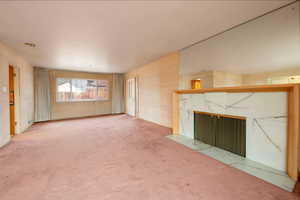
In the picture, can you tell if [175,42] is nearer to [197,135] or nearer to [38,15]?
[197,135]

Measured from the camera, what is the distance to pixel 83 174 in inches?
67.5

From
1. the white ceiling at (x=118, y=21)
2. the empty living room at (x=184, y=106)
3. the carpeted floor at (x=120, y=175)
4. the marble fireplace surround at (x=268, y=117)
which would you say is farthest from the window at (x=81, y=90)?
the marble fireplace surround at (x=268, y=117)

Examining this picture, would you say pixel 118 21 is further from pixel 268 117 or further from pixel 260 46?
pixel 268 117

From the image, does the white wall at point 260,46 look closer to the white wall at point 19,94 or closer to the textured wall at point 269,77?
the textured wall at point 269,77

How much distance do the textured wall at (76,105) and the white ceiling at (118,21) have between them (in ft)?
9.30

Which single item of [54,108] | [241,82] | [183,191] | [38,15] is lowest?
[183,191]

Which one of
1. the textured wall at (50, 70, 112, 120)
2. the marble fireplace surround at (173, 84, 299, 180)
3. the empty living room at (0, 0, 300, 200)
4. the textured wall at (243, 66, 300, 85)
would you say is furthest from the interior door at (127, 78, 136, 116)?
the textured wall at (243, 66, 300, 85)

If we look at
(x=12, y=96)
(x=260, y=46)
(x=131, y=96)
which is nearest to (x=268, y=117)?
(x=260, y=46)

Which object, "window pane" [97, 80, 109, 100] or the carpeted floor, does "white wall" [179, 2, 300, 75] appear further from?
"window pane" [97, 80, 109, 100]

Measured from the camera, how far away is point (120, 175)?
1.69 metres

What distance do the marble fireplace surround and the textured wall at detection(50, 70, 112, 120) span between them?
19.4 ft

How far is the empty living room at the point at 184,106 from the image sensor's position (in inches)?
60.1

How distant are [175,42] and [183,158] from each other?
8.42ft

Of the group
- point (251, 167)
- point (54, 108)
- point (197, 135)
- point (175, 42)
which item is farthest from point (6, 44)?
point (251, 167)
